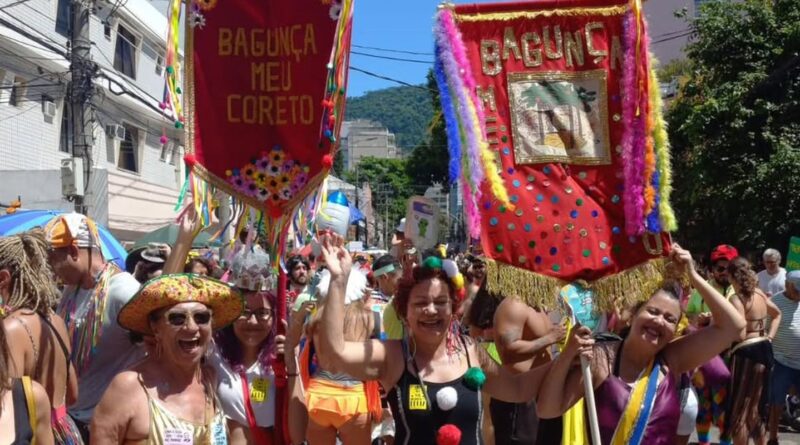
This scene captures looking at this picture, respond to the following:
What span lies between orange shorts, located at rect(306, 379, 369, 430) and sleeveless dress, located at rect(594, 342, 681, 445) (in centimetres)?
245

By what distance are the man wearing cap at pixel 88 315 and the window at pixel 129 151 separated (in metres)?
22.4

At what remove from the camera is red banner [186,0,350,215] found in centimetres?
466

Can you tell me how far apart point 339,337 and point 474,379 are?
2.13 ft

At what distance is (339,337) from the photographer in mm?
3814

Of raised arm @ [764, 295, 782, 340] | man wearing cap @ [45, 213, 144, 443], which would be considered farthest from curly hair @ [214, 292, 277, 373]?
raised arm @ [764, 295, 782, 340]

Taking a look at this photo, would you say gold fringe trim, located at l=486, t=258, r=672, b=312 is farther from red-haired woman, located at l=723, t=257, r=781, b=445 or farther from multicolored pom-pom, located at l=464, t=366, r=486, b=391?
red-haired woman, located at l=723, t=257, r=781, b=445

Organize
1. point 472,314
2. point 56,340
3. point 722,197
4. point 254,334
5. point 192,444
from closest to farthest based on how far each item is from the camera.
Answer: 1. point 192,444
2. point 56,340
3. point 254,334
4. point 472,314
5. point 722,197

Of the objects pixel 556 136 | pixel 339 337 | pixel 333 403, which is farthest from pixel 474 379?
pixel 333 403

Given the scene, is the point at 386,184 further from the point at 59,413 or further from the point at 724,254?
the point at 59,413

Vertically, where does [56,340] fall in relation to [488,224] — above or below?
below

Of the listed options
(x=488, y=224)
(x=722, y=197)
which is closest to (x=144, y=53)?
(x=722, y=197)

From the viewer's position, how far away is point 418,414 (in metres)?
3.95

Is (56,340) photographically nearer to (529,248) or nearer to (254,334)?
(254,334)

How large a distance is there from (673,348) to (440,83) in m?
1.73
